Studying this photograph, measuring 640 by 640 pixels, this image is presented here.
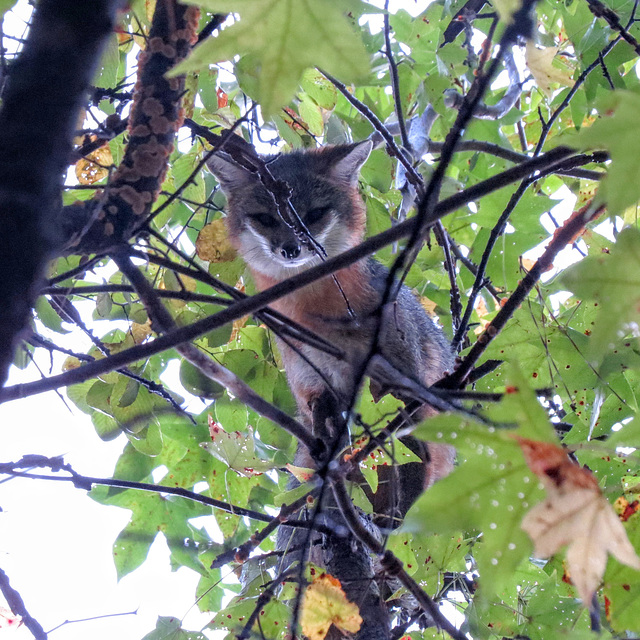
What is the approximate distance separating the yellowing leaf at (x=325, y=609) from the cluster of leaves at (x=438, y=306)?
0.10 ft

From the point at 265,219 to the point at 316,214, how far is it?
0.37 metres

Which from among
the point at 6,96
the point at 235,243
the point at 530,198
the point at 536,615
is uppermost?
the point at 235,243

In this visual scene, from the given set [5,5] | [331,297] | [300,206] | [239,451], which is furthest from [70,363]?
[5,5]

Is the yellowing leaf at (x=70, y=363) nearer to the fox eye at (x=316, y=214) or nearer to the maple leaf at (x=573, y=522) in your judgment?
the fox eye at (x=316, y=214)

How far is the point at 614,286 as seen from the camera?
1.17 metres

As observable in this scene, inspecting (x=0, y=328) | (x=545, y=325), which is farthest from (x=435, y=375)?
(x=0, y=328)

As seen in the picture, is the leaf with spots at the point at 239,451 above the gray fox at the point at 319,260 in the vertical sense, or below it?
below

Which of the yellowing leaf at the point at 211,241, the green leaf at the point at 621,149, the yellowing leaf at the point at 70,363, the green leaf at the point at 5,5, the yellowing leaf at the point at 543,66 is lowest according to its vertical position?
the green leaf at the point at 621,149

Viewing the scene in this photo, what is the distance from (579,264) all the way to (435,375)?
336 centimetres

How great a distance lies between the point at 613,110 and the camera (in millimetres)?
1031

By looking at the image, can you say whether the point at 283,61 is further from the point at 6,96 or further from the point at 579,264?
the point at 579,264

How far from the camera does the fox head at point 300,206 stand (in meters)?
4.53

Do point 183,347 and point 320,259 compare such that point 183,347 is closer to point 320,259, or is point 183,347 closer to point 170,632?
point 170,632

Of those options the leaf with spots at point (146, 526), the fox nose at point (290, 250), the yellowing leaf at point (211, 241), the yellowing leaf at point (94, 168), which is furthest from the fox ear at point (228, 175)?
the leaf with spots at point (146, 526)
